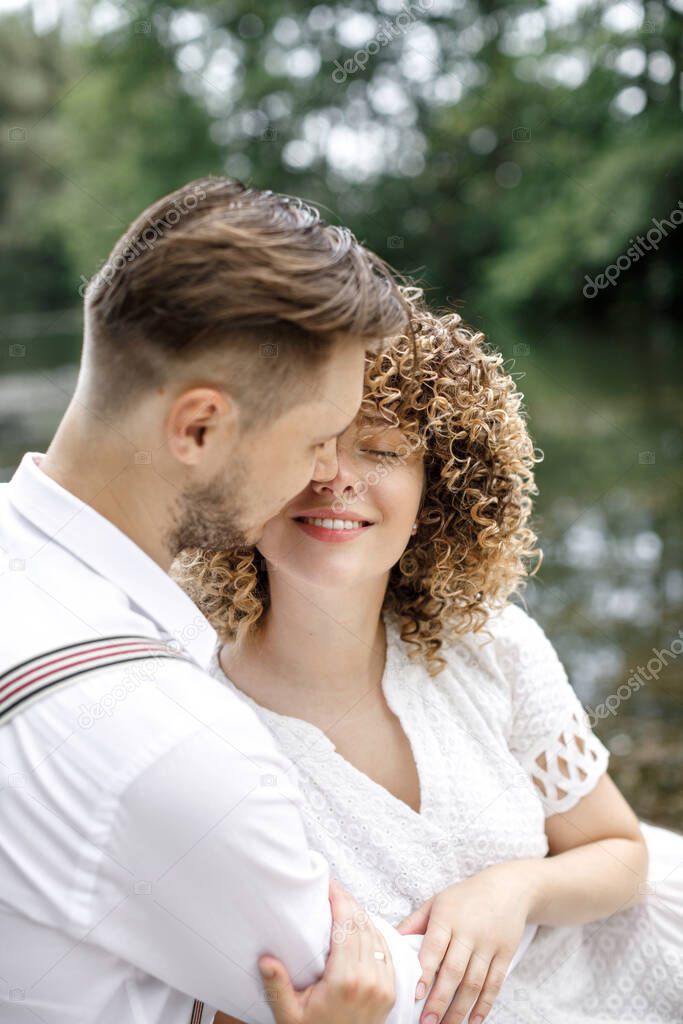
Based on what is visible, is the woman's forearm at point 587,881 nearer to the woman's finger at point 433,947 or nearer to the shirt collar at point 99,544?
the woman's finger at point 433,947

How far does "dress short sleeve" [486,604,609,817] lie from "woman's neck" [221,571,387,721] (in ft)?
1.06

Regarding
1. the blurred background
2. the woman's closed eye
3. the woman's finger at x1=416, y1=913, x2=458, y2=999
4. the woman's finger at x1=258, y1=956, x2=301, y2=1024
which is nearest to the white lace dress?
the woman's finger at x1=416, y1=913, x2=458, y2=999

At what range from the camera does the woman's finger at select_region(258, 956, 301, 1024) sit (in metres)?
1.47

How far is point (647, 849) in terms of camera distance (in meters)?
2.45

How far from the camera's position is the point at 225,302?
4.78 feet

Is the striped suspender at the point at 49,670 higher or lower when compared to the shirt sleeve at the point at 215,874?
higher

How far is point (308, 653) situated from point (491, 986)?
29.2 inches

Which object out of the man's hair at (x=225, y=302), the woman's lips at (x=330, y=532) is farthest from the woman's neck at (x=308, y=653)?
the man's hair at (x=225, y=302)

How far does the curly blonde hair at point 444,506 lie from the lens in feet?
7.54

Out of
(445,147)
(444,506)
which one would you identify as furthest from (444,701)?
(445,147)

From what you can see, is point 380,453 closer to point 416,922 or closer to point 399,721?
point 399,721

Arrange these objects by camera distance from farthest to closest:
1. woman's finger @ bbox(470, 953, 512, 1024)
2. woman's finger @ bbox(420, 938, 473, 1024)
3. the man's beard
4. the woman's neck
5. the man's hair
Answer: the woman's neck
woman's finger @ bbox(470, 953, 512, 1024)
woman's finger @ bbox(420, 938, 473, 1024)
the man's beard
the man's hair

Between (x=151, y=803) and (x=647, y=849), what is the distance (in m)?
1.50

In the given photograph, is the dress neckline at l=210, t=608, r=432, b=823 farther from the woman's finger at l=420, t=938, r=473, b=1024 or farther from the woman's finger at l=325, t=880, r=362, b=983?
the woman's finger at l=325, t=880, r=362, b=983
